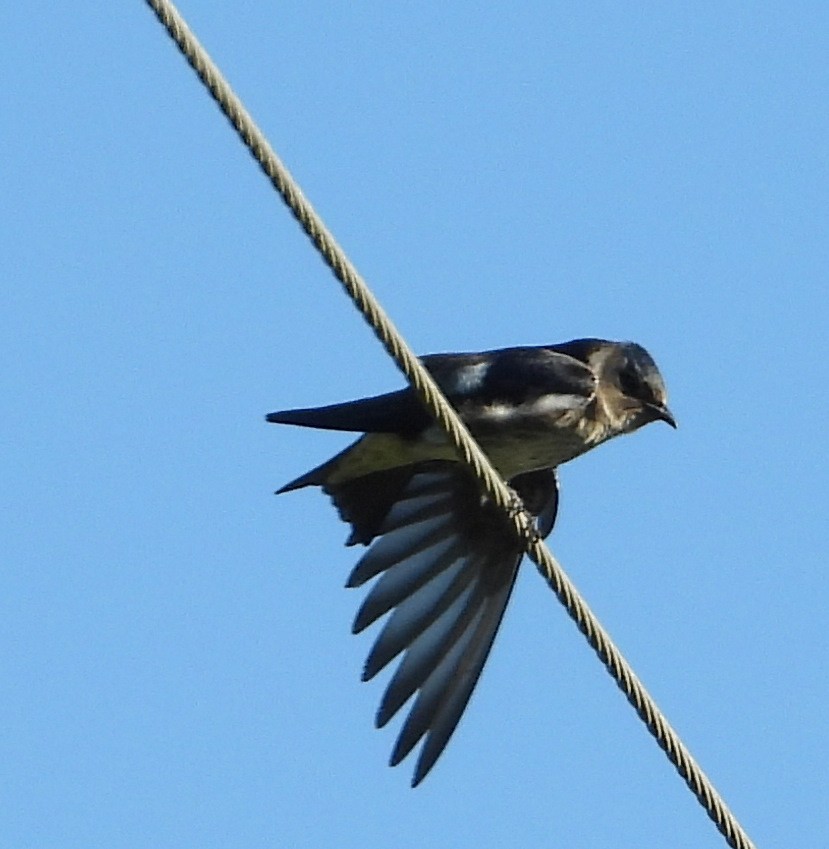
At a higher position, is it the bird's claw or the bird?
the bird

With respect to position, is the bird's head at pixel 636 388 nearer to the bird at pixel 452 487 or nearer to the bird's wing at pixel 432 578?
the bird at pixel 452 487

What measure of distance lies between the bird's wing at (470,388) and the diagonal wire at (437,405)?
0.96 m

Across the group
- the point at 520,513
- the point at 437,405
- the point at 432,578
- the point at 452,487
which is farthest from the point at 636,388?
the point at 437,405

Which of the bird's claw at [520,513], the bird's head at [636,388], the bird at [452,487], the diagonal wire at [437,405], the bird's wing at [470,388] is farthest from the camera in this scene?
the bird's head at [636,388]

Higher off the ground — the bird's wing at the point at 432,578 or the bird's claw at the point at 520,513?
the bird's wing at the point at 432,578

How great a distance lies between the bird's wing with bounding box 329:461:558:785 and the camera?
654 centimetres

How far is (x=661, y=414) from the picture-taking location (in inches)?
260

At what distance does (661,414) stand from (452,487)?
671mm

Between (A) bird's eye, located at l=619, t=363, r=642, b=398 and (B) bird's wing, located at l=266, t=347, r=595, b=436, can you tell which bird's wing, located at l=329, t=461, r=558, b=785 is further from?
(B) bird's wing, located at l=266, t=347, r=595, b=436

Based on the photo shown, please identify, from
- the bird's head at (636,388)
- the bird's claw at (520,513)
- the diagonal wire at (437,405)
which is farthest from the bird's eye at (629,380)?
the diagonal wire at (437,405)

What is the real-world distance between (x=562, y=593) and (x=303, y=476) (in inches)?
77.7

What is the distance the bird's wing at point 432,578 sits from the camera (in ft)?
21.5

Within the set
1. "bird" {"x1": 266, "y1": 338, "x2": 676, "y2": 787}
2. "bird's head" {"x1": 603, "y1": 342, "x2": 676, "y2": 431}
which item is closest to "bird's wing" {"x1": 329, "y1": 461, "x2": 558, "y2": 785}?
"bird" {"x1": 266, "y1": 338, "x2": 676, "y2": 787}

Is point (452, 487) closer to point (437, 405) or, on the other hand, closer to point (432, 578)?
point (432, 578)
